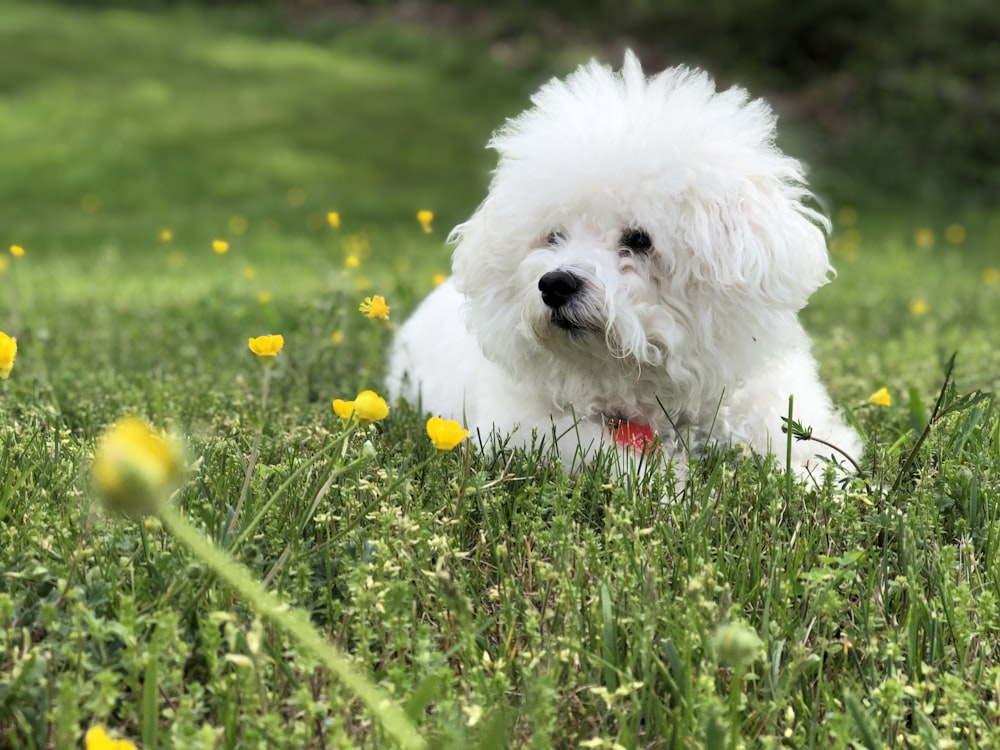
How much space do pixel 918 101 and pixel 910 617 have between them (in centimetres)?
1295

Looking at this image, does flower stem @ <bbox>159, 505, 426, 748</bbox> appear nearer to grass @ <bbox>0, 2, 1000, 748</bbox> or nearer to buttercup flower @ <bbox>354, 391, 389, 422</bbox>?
grass @ <bbox>0, 2, 1000, 748</bbox>

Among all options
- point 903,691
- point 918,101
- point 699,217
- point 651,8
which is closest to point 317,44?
point 651,8

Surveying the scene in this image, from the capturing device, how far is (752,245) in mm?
2939

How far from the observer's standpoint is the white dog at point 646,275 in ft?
9.62

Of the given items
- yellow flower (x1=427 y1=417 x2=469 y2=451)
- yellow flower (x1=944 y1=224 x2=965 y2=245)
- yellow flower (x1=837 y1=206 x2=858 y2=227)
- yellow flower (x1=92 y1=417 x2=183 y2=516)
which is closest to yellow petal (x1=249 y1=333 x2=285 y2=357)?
yellow flower (x1=427 y1=417 x2=469 y2=451)

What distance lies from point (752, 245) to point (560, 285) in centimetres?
54

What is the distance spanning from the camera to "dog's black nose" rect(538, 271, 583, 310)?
284 cm

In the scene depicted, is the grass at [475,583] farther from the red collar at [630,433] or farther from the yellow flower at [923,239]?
the yellow flower at [923,239]

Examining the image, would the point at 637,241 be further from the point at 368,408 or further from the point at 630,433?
the point at 368,408

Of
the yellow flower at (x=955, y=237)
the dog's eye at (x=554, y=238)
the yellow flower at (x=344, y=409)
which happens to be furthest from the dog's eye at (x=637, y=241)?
the yellow flower at (x=955, y=237)

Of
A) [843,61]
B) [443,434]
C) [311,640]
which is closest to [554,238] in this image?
[443,434]

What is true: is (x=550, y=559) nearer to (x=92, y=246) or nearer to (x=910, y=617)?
(x=910, y=617)

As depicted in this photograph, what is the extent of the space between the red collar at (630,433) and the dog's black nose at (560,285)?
0.35 m

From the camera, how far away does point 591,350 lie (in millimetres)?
2967
